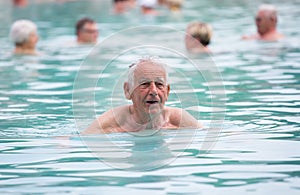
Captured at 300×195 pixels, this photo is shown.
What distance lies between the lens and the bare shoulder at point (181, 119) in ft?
21.9

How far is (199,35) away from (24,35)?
3.14m

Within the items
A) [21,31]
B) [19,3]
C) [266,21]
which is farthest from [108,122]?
[19,3]

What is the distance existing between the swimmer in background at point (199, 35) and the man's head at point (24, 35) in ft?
9.03

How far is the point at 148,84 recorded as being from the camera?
20.2 ft

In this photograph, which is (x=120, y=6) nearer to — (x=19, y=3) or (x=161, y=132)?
(x=19, y=3)

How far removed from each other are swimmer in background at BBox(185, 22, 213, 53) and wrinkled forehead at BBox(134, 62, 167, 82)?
550 cm

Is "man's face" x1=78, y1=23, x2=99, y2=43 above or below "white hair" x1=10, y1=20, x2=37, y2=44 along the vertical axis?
above

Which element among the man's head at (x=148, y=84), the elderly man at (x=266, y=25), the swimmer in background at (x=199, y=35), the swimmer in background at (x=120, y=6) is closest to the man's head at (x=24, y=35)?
the swimmer in background at (x=199, y=35)

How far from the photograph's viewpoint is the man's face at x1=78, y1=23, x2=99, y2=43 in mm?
13961

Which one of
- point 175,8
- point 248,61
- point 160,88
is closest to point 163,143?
point 160,88

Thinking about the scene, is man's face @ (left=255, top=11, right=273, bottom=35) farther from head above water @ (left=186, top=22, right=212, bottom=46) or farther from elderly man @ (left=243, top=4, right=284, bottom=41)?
head above water @ (left=186, top=22, right=212, bottom=46)

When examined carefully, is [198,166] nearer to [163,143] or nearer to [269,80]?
[163,143]

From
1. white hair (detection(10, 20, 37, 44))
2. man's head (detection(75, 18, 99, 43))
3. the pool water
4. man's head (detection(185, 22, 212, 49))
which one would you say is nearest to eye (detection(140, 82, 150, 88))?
the pool water

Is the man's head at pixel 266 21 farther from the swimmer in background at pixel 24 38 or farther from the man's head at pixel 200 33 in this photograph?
the swimmer in background at pixel 24 38
